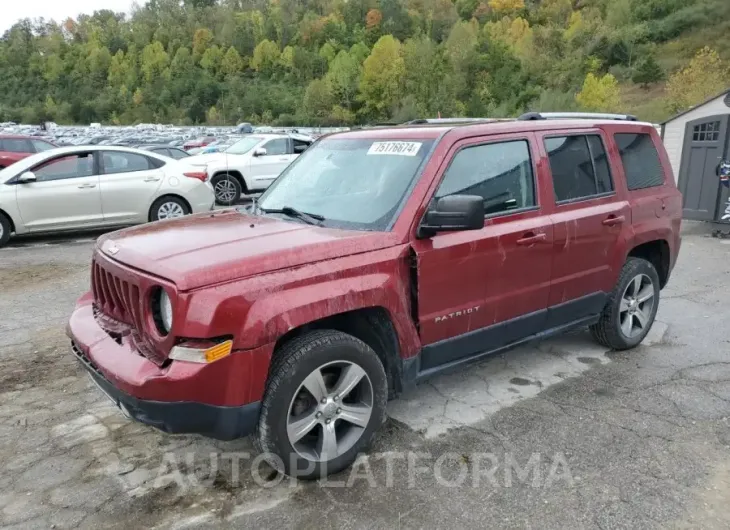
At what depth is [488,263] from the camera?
3.61 meters

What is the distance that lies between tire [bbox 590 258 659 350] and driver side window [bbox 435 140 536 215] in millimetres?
1335

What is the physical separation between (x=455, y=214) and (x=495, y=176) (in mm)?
788

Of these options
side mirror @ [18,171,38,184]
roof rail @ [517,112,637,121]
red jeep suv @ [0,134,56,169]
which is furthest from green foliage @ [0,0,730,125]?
side mirror @ [18,171,38,184]

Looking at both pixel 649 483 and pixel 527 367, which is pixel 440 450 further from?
pixel 527 367

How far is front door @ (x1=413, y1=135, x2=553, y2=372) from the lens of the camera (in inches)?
134

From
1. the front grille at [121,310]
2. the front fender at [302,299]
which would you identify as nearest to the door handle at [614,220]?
the front fender at [302,299]

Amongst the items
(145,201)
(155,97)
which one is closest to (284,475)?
(145,201)

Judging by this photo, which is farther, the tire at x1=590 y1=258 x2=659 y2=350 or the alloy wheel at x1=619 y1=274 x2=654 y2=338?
the alloy wheel at x1=619 y1=274 x2=654 y2=338

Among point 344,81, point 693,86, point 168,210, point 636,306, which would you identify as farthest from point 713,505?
point 344,81

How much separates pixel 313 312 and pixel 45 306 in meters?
4.50

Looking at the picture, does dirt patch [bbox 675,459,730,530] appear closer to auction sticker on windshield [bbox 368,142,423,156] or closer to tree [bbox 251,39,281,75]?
auction sticker on windshield [bbox 368,142,423,156]

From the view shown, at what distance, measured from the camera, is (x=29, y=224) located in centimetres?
905

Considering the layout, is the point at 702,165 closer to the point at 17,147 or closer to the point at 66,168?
the point at 66,168

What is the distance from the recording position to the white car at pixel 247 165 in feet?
45.0
